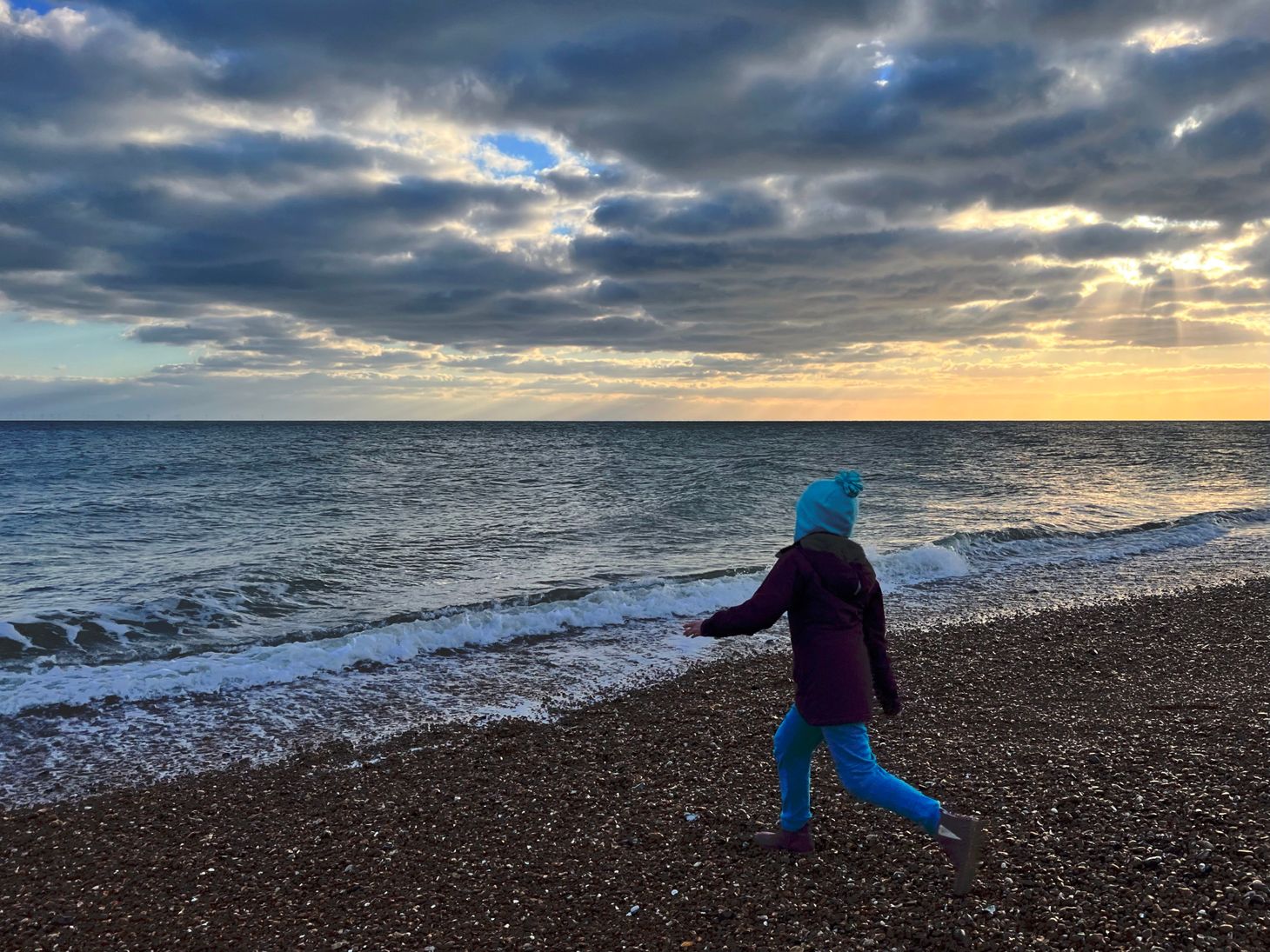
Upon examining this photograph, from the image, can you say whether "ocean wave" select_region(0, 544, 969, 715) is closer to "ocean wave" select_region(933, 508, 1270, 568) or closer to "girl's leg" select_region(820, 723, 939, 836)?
"ocean wave" select_region(933, 508, 1270, 568)

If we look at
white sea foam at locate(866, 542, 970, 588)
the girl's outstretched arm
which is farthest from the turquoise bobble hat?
white sea foam at locate(866, 542, 970, 588)

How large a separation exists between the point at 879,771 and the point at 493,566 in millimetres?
12621

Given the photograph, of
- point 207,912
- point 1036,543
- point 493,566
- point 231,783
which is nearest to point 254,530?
point 493,566

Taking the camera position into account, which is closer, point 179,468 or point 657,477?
point 657,477

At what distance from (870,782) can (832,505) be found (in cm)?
144

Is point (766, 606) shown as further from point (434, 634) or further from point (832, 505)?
point (434, 634)

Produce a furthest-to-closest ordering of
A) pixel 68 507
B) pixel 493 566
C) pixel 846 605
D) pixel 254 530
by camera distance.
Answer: pixel 68 507, pixel 254 530, pixel 493 566, pixel 846 605

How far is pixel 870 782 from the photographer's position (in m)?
4.21

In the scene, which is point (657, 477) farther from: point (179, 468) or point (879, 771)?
point (879, 771)

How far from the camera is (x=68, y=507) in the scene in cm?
Result: 2623

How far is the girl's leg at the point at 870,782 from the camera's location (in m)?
4.12

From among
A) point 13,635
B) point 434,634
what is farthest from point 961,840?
point 13,635

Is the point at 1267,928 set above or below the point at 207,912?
above

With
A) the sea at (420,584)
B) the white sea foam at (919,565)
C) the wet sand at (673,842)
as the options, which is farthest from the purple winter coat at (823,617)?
the white sea foam at (919,565)
